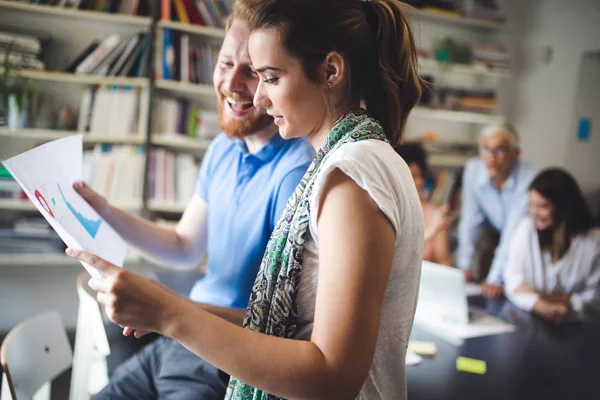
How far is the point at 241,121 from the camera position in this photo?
4.25 ft

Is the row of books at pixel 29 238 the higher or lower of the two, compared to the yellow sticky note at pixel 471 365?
lower

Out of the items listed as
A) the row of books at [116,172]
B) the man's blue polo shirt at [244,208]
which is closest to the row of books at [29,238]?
the row of books at [116,172]

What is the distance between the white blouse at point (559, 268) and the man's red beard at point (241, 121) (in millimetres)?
1592

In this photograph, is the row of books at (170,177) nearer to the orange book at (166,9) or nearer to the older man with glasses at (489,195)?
the orange book at (166,9)

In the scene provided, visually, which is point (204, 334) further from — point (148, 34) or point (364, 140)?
point (148, 34)

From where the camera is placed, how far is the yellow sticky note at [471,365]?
155 centimetres

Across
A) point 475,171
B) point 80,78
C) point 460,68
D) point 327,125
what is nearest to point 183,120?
point 80,78

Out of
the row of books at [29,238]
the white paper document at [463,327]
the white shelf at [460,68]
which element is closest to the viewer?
the white paper document at [463,327]

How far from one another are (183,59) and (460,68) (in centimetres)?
202

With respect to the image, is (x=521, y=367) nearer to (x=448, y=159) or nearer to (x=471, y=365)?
(x=471, y=365)

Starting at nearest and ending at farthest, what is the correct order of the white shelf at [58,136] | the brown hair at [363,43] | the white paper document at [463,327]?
1. the brown hair at [363,43]
2. the white paper document at [463,327]
3. the white shelf at [58,136]

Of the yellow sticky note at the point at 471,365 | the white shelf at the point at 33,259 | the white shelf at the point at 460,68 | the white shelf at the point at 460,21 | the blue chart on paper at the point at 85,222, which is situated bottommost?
the white shelf at the point at 33,259

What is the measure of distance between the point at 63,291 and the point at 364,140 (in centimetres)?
305

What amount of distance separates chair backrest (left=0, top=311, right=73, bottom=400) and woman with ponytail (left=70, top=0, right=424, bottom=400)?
0.69 m
